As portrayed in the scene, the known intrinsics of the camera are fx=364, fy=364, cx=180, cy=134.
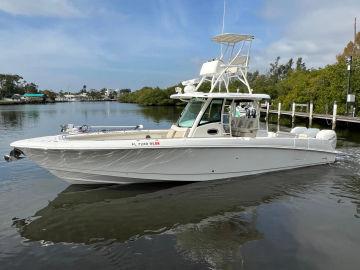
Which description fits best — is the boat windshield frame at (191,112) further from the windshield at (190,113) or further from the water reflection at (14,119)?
the water reflection at (14,119)

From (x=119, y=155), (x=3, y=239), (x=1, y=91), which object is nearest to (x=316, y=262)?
(x=119, y=155)

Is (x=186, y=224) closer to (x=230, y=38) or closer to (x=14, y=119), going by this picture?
(x=230, y=38)

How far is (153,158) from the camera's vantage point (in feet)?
31.2

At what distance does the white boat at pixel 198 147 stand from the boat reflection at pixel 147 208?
1.17 feet

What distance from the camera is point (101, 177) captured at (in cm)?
963

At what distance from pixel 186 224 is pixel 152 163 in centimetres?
233

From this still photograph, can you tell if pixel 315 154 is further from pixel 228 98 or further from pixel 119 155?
pixel 119 155

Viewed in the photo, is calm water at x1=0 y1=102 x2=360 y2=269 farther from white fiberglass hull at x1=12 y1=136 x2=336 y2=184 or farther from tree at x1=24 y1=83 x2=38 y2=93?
tree at x1=24 y1=83 x2=38 y2=93

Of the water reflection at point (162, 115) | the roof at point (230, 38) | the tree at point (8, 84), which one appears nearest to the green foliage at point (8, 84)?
the tree at point (8, 84)

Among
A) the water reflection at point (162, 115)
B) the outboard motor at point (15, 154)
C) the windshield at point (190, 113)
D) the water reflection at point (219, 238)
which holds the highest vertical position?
the windshield at point (190, 113)

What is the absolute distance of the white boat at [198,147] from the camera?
9.12 meters

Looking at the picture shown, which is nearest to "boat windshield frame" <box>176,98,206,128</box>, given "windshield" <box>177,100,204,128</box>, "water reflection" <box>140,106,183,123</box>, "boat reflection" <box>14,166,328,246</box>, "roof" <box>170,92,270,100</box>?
"windshield" <box>177,100,204,128</box>

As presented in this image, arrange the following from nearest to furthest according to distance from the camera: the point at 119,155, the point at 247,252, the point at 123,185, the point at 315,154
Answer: the point at 247,252, the point at 119,155, the point at 123,185, the point at 315,154

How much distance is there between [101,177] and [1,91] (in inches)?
5769
